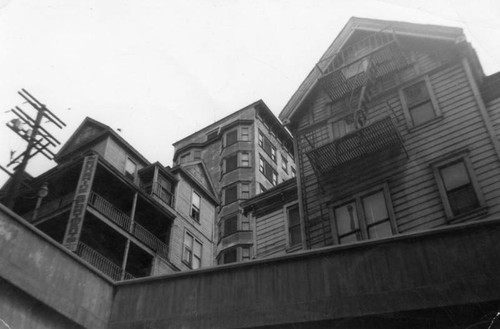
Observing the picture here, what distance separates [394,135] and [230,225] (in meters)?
33.1

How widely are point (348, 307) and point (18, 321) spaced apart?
266 inches

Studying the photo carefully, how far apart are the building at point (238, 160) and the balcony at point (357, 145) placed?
2647 centimetres

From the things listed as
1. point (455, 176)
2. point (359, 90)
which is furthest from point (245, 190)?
point (455, 176)

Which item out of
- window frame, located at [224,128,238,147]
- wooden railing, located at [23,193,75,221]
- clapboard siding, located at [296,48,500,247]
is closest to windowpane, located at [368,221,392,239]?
clapboard siding, located at [296,48,500,247]

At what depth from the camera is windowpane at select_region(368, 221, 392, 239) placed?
58.3 ft

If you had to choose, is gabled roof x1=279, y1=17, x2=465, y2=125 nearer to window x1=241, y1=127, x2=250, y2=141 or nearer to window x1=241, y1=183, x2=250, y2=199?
window x1=241, y1=183, x2=250, y2=199

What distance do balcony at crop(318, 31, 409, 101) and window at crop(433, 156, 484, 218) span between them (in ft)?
15.3

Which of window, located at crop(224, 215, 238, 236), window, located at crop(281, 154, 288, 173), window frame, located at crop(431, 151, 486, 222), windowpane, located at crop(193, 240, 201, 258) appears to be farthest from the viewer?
window, located at crop(281, 154, 288, 173)

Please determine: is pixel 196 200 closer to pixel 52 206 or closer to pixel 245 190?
pixel 52 206

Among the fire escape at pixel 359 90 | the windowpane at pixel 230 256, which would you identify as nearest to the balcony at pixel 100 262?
the fire escape at pixel 359 90

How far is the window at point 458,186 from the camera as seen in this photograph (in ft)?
54.2

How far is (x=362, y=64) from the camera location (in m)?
21.8

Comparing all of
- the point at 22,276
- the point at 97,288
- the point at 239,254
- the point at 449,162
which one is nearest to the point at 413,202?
the point at 449,162

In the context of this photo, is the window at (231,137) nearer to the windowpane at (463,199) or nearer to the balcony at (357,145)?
the balcony at (357,145)
